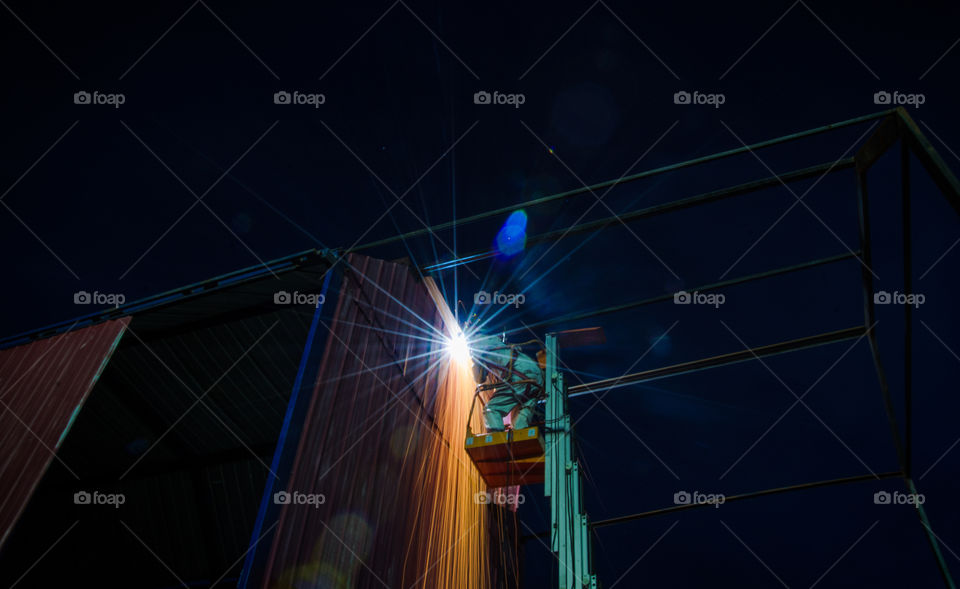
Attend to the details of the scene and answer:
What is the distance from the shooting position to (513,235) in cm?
679

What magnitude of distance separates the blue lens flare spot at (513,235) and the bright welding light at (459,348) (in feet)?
4.67

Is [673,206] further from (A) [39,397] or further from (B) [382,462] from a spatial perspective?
(A) [39,397]

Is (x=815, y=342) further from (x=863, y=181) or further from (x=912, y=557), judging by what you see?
(x=912, y=557)

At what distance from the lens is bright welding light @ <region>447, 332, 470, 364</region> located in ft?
23.4

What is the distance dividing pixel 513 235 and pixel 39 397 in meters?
5.63

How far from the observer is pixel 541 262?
8.14 metres

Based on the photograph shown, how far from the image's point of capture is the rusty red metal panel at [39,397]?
17.1 feet

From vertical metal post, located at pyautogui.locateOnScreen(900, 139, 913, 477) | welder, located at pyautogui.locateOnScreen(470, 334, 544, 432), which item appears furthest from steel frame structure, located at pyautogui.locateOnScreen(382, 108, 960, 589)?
welder, located at pyautogui.locateOnScreen(470, 334, 544, 432)

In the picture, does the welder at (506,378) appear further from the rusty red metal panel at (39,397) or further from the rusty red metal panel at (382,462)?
the rusty red metal panel at (39,397)

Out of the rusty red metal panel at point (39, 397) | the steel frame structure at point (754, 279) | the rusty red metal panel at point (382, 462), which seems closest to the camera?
the rusty red metal panel at point (382, 462)

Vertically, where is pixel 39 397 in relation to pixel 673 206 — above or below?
below

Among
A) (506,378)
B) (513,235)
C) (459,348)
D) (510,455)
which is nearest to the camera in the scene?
(510,455)

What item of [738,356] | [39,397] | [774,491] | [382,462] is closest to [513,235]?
[738,356]

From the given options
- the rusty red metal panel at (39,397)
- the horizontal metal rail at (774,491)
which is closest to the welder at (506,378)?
the horizontal metal rail at (774,491)
